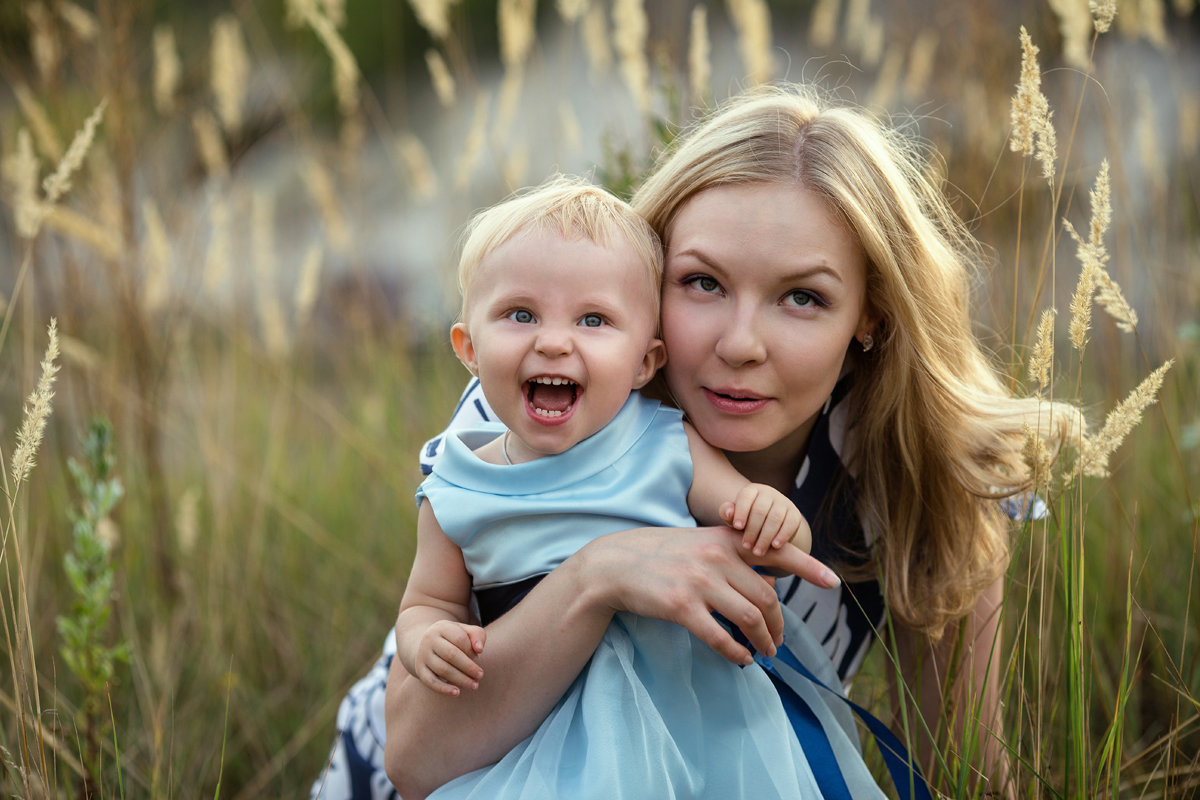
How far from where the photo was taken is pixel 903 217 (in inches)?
61.1

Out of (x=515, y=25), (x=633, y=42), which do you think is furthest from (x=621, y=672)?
(x=515, y=25)

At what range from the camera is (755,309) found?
4.67 ft

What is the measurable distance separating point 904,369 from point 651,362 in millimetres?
429

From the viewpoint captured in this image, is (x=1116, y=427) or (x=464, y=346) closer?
(x=1116, y=427)

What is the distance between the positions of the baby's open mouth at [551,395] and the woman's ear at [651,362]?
13cm

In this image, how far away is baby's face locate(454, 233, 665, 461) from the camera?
4.29ft

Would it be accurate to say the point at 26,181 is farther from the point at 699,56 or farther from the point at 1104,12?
the point at 1104,12

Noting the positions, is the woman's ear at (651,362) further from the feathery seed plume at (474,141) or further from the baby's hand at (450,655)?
A: the feathery seed plume at (474,141)

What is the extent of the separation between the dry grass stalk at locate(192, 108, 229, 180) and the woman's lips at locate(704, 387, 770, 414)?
2108mm

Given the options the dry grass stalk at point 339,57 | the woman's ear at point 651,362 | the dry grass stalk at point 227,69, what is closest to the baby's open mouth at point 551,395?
the woman's ear at point 651,362

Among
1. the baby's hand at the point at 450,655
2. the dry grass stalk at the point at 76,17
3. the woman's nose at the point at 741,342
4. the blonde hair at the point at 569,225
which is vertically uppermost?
the dry grass stalk at the point at 76,17

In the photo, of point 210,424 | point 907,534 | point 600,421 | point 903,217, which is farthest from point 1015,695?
point 210,424

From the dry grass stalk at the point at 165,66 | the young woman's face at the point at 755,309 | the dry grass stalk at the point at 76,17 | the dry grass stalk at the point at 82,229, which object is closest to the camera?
the young woman's face at the point at 755,309

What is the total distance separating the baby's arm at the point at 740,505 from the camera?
124 cm
